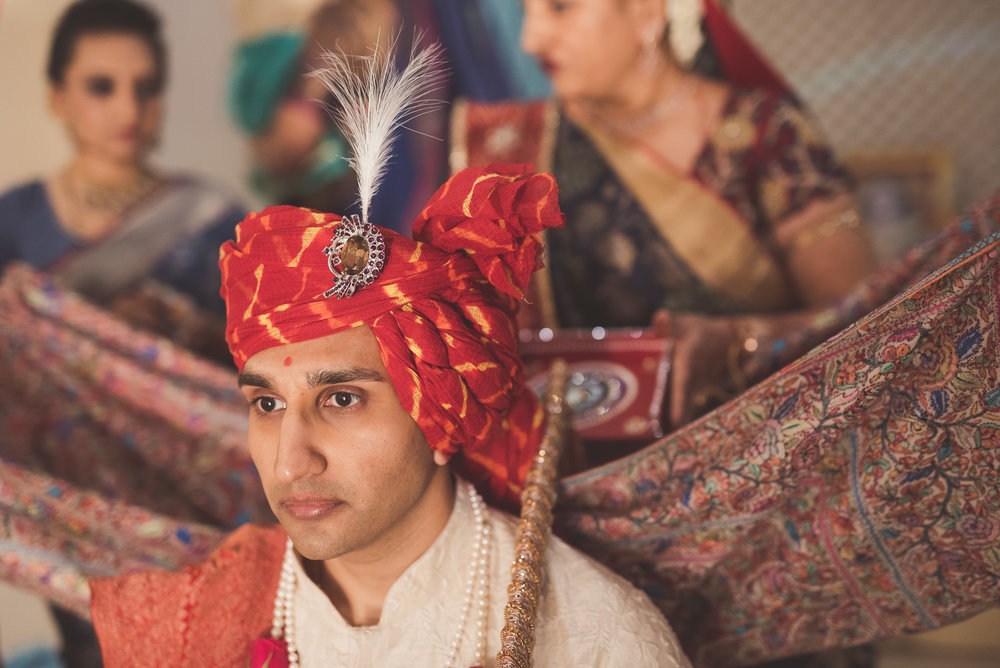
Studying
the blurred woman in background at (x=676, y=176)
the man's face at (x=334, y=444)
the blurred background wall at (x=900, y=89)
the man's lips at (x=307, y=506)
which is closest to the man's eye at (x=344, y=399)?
the man's face at (x=334, y=444)

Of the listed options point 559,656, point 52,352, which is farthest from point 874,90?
point 52,352

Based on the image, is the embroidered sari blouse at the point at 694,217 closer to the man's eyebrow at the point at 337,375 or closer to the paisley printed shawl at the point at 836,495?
the paisley printed shawl at the point at 836,495

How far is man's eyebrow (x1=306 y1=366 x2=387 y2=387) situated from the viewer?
1057 mm

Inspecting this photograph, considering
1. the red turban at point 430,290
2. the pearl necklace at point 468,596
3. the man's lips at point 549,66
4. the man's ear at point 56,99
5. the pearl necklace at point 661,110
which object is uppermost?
the man's ear at point 56,99

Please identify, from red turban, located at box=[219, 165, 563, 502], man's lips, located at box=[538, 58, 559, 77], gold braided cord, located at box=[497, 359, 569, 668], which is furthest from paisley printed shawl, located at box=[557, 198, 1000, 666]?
man's lips, located at box=[538, 58, 559, 77]

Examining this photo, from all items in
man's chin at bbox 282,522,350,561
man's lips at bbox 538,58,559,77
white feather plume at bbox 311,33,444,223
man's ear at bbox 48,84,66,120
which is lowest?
man's chin at bbox 282,522,350,561

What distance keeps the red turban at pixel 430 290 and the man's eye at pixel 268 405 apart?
2.7 inches

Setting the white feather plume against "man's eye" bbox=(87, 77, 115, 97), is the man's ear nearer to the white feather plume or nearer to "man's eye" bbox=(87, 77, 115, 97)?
"man's eye" bbox=(87, 77, 115, 97)

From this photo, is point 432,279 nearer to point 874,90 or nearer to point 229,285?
point 229,285

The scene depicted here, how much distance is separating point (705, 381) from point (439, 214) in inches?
32.8

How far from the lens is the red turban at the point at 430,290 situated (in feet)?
3.48

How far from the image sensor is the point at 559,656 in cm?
108

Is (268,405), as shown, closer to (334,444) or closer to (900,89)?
(334,444)

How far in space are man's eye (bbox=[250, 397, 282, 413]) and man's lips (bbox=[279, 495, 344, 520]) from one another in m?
0.15
